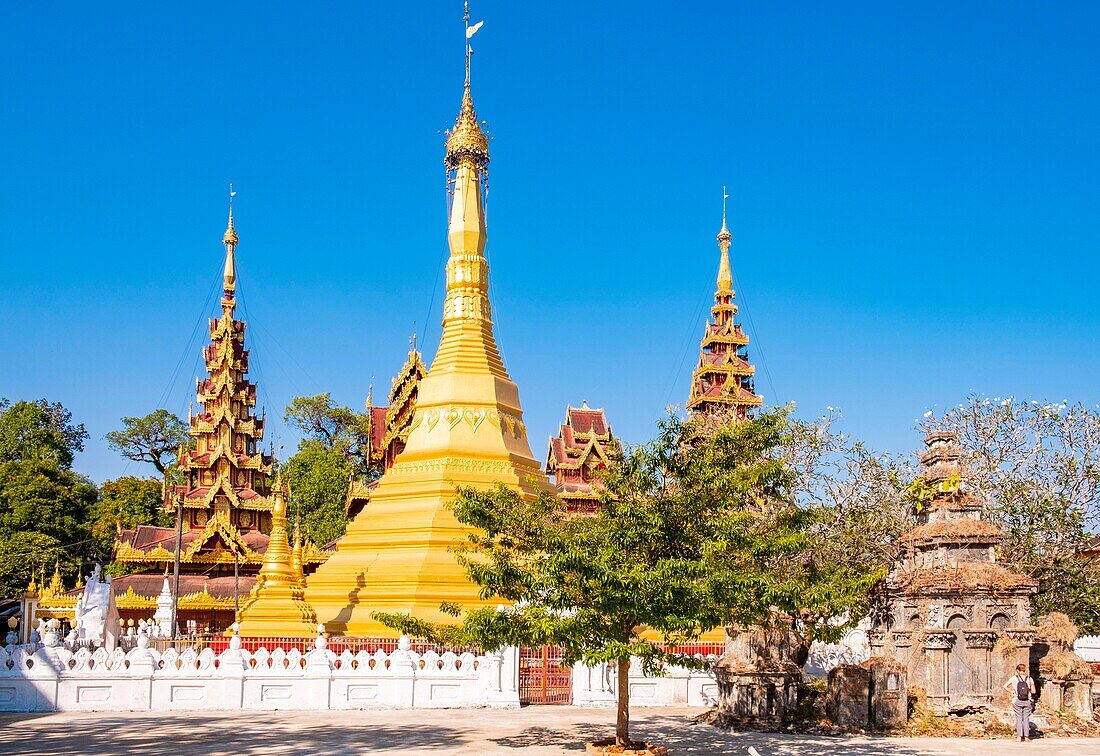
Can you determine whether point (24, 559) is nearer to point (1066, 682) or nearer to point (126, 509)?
point (126, 509)

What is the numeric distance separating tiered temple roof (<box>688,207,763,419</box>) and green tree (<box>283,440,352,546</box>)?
1832 cm

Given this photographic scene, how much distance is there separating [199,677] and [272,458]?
41165mm

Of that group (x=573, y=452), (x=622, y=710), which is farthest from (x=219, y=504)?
(x=622, y=710)

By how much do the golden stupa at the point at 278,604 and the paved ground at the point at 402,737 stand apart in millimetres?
6233

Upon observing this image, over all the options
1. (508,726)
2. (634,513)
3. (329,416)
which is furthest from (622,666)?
(329,416)

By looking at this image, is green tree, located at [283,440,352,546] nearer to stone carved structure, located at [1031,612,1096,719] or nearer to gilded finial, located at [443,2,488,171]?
gilded finial, located at [443,2,488,171]

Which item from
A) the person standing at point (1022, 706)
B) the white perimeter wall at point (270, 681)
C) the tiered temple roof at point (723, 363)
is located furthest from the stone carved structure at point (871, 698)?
the tiered temple roof at point (723, 363)

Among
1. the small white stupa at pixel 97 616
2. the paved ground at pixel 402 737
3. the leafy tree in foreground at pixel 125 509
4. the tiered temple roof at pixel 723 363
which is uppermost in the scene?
the tiered temple roof at pixel 723 363

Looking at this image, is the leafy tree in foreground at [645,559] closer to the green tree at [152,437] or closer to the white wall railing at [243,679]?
the white wall railing at [243,679]

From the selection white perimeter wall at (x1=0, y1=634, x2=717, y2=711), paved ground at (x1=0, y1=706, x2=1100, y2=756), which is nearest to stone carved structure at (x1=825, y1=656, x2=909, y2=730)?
paved ground at (x1=0, y1=706, x2=1100, y2=756)

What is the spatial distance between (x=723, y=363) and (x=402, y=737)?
43.3 m

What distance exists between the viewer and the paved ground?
54.6 ft

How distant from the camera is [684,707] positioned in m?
24.1

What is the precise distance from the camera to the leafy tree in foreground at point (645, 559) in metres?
15.0
